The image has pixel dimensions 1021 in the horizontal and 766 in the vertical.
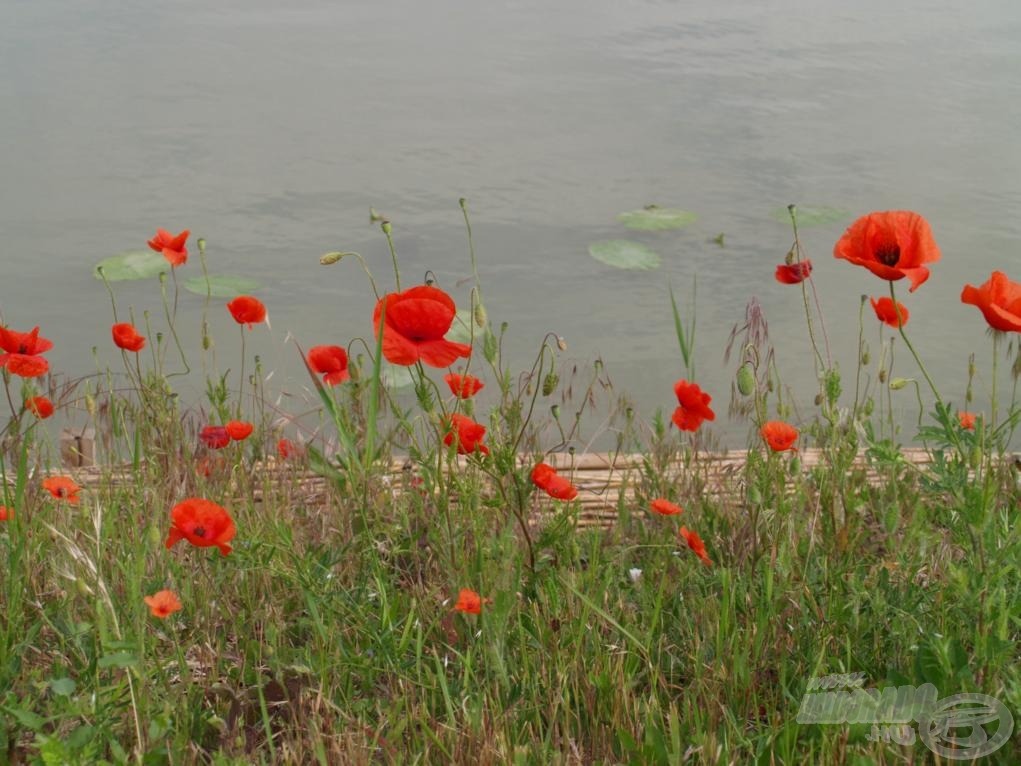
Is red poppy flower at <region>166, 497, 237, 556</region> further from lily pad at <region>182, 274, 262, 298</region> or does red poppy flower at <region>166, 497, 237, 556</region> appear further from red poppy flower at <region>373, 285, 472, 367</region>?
lily pad at <region>182, 274, 262, 298</region>

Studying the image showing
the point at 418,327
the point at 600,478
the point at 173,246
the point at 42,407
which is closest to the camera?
the point at 418,327

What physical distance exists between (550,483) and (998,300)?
641 millimetres

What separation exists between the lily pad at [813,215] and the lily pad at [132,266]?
6.76 ft

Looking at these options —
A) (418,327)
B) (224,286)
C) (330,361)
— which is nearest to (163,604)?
(418,327)

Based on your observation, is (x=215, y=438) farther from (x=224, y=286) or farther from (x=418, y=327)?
(x=224, y=286)

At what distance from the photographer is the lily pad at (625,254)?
3904 mm

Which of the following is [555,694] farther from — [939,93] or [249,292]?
[939,93]

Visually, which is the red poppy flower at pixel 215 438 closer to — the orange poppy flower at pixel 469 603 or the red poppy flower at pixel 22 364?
the red poppy flower at pixel 22 364

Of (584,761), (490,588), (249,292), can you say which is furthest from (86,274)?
(584,761)

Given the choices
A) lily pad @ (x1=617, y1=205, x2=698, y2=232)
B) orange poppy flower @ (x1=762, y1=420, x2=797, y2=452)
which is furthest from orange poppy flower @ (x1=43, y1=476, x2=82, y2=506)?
lily pad @ (x1=617, y1=205, x2=698, y2=232)

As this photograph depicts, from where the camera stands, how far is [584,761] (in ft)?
5.17

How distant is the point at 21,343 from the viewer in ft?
7.02

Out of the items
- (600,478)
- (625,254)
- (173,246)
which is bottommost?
(600,478)

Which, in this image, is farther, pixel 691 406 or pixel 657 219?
pixel 657 219
